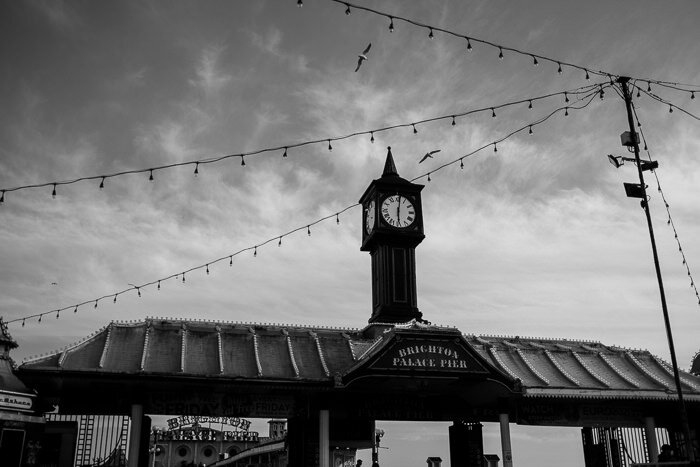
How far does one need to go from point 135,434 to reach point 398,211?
13.5 m

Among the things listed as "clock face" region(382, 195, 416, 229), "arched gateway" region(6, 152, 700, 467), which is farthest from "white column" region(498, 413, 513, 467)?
"clock face" region(382, 195, 416, 229)

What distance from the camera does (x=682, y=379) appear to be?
978 inches

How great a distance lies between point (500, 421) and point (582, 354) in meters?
5.28

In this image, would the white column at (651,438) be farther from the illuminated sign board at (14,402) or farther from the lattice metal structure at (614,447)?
the illuminated sign board at (14,402)

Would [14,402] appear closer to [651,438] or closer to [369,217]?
[369,217]

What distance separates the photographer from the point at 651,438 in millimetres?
24344

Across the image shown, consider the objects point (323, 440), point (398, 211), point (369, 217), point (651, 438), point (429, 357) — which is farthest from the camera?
point (369, 217)

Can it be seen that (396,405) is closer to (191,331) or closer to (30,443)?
(191,331)

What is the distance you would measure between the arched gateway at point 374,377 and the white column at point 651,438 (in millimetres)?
48

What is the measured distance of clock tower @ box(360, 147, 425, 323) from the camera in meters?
26.2

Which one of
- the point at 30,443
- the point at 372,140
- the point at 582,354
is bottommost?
the point at 30,443

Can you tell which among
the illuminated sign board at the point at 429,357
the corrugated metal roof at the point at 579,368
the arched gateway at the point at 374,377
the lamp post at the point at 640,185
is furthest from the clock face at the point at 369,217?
the lamp post at the point at 640,185

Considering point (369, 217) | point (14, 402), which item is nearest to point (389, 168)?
point (369, 217)

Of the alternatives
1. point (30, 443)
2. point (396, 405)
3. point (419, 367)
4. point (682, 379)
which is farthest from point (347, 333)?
point (682, 379)
